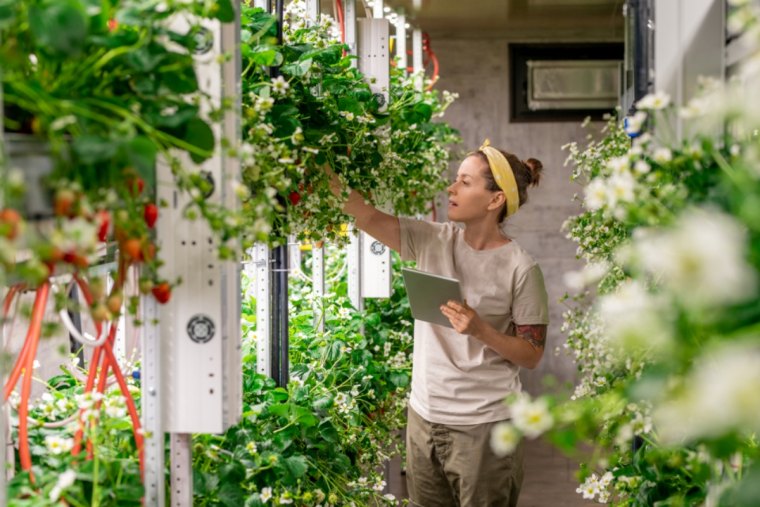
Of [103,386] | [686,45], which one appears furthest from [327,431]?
[686,45]

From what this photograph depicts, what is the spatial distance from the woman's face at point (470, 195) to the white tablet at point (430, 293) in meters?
0.33

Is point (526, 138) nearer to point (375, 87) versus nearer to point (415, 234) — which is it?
point (375, 87)

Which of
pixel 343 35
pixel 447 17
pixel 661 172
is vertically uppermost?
pixel 447 17

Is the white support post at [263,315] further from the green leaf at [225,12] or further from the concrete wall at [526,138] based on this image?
the concrete wall at [526,138]

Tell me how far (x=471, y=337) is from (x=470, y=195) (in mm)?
469

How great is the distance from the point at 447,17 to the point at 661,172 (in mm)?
5492

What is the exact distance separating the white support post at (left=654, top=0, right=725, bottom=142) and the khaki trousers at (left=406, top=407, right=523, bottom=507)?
56.5 inches

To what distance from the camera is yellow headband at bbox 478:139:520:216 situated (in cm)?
332

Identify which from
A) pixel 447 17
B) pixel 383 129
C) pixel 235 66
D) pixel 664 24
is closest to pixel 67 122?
pixel 235 66

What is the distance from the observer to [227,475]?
6.30 ft

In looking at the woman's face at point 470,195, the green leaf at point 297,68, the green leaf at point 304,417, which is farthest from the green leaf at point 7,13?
the woman's face at point 470,195

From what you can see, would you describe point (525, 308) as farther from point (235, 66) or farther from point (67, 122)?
point (67, 122)

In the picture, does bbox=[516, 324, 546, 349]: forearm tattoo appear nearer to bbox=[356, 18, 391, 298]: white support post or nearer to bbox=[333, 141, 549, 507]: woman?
bbox=[333, 141, 549, 507]: woman

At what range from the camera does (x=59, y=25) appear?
3.77 ft
